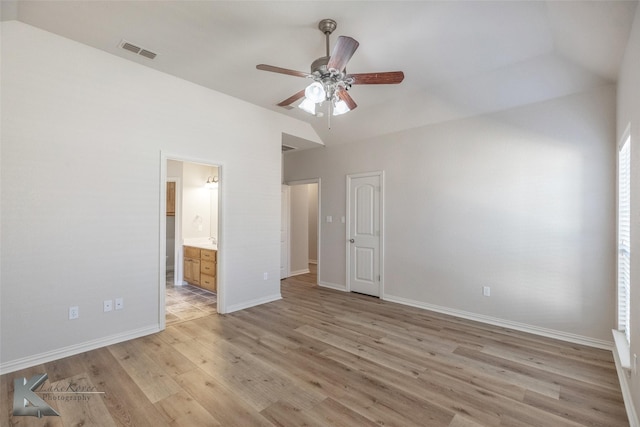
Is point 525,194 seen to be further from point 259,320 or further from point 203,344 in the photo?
point 203,344

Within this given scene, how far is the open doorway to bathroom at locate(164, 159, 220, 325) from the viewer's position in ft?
16.3

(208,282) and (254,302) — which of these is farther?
(208,282)

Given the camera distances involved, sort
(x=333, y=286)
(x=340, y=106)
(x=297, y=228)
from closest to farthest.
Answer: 1. (x=340, y=106)
2. (x=333, y=286)
3. (x=297, y=228)

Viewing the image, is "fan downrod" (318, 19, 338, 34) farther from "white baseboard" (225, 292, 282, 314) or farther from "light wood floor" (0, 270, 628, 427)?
"white baseboard" (225, 292, 282, 314)

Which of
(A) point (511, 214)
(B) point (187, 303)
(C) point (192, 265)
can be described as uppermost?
(A) point (511, 214)

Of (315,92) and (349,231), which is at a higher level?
(315,92)

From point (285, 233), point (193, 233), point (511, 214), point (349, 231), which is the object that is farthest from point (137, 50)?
point (511, 214)

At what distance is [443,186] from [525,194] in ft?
3.27

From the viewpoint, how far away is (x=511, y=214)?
363 cm

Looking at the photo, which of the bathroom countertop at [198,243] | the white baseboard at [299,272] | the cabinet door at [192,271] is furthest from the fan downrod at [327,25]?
the white baseboard at [299,272]

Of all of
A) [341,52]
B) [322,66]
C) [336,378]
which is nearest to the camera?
[341,52]

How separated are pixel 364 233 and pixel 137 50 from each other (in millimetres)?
3991

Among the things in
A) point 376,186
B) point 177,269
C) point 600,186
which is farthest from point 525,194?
point 177,269

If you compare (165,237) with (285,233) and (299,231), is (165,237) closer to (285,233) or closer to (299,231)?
(285,233)
